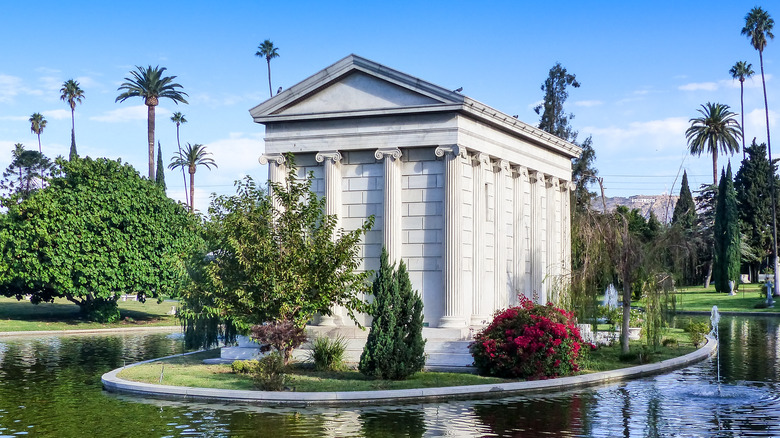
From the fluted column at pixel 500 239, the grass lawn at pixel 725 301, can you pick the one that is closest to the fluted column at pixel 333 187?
the fluted column at pixel 500 239

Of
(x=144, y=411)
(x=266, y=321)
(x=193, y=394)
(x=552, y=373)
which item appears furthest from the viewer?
(x=266, y=321)

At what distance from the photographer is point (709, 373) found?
26.9 metres

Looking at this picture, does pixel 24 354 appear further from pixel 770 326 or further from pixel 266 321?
pixel 770 326

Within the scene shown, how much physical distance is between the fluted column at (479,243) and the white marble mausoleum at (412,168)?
0.13 ft

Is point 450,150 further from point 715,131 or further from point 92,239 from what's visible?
point 715,131

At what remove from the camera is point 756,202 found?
9612 cm

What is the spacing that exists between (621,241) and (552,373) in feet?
26.4

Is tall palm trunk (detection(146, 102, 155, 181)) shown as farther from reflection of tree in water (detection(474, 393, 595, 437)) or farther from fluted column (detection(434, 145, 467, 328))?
reflection of tree in water (detection(474, 393, 595, 437))

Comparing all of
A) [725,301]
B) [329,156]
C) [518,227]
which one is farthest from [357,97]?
[725,301]

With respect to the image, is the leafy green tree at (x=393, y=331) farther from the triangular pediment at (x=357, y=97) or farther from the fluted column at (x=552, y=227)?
the fluted column at (x=552, y=227)

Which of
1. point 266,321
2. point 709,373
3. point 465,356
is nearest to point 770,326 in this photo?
point 709,373

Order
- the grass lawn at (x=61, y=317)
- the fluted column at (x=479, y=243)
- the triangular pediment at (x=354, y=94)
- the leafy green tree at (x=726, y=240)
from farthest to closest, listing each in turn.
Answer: the leafy green tree at (x=726, y=240)
the grass lawn at (x=61, y=317)
the fluted column at (x=479, y=243)
the triangular pediment at (x=354, y=94)

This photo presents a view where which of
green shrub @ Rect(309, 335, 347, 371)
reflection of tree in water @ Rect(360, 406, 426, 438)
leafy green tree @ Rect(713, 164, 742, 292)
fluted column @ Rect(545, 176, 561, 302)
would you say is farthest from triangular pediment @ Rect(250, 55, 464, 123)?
leafy green tree @ Rect(713, 164, 742, 292)

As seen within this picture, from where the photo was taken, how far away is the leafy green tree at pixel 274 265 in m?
25.5
